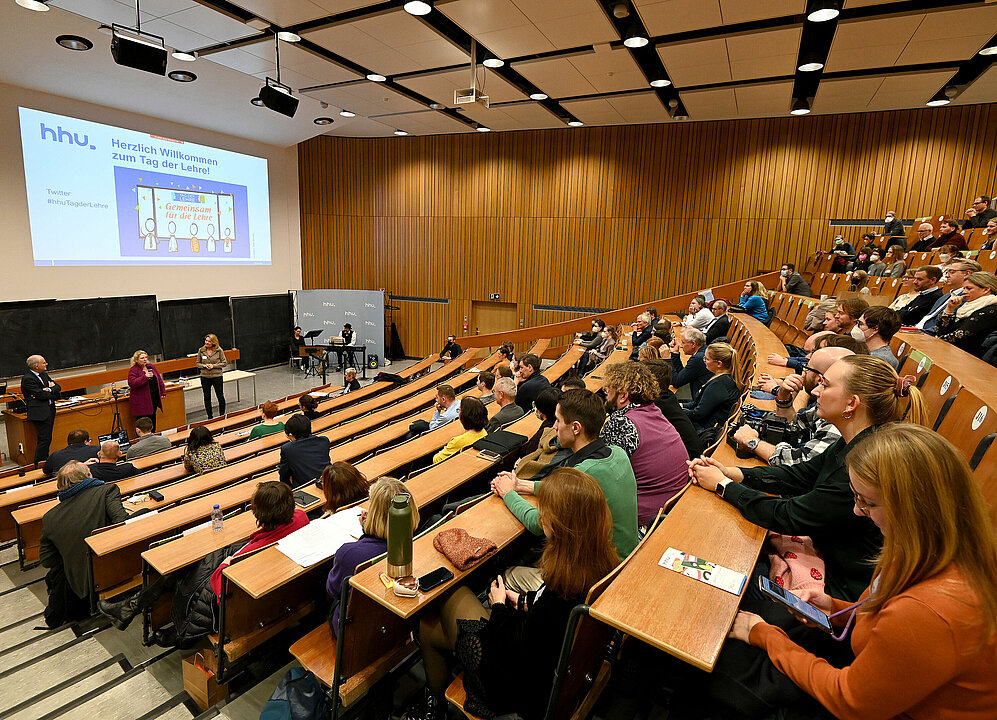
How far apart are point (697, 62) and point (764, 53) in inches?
32.7

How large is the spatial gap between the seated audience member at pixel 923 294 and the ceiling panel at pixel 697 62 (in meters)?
3.68

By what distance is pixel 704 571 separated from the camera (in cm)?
163

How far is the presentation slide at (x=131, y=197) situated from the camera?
846cm

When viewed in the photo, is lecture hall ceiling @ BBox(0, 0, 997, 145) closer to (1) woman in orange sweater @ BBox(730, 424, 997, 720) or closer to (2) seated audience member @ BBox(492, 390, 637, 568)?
(2) seated audience member @ BBox(492, 390, 637, 568)

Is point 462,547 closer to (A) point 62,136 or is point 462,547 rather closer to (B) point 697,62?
(B) point 697,62

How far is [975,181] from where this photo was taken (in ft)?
28.4

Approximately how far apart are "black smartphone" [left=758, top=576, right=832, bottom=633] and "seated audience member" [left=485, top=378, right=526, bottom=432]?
A: 2650mm

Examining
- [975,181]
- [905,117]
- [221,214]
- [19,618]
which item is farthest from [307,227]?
[975,181]

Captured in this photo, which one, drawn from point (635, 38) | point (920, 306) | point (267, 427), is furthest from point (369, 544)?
point (635, 38)

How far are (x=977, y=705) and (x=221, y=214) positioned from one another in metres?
13.0

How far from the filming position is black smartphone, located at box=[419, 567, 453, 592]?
1.86 metres

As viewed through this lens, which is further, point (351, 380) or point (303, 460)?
point (351, 380)

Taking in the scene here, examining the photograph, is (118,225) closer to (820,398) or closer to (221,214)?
(221,214)

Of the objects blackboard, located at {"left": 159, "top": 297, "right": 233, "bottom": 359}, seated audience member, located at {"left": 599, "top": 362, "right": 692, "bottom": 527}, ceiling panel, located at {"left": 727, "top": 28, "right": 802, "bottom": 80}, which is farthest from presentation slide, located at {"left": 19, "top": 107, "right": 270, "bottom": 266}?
seated audience member, located at {"left": 599, "top": 362, "right": 692, "bottom": 527}
